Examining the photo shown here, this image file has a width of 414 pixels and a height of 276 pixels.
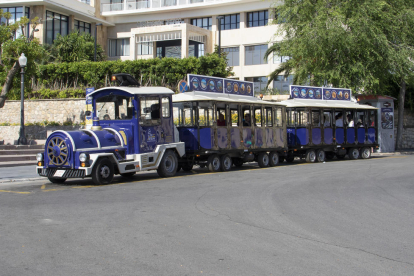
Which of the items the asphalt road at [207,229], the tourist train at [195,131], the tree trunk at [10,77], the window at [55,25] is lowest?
the asphalt road at [207,229]

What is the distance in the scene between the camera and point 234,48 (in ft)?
163

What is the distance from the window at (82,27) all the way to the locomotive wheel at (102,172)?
38381 millimetres

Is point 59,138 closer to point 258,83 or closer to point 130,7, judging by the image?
point 258,83

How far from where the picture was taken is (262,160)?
2031cm

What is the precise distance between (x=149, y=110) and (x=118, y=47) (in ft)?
130

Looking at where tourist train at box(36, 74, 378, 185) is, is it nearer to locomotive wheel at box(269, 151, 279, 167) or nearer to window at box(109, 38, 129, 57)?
locomotive wheel at box(269, 151, 279, 167)

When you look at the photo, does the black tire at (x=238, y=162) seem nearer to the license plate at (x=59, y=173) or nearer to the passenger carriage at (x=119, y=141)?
the passenger carriage at (x=119, y=141)

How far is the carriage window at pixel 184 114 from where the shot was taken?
17.3m

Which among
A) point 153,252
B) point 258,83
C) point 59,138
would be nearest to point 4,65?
point 59,138

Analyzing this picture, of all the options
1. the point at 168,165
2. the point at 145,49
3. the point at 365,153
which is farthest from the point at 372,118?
the point at 145,49

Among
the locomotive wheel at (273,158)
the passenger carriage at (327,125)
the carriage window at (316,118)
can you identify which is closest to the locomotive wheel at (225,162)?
the locomotive wheel at (273,158)

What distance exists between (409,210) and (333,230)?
298cm

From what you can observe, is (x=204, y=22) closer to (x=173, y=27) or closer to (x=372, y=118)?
(x=173, y=27)

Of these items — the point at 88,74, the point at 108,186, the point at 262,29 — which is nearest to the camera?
the point at 108,186
